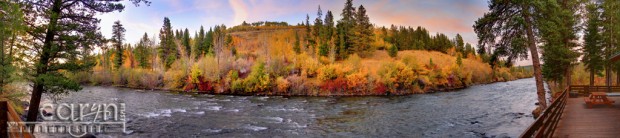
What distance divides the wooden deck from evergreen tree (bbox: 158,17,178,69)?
92.1 metres

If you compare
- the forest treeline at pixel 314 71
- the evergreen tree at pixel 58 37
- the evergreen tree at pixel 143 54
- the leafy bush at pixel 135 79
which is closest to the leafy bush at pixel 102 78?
the forest treeline at pixel 314 71

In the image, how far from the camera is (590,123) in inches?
492

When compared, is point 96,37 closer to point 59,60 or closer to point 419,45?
point 59,60

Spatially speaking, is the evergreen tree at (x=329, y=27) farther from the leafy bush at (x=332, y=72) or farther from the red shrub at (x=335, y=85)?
the red shrub at (x=335, y=85)

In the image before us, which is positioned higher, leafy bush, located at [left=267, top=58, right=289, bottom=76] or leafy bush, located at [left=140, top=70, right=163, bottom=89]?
leafy bush, located at [left=267, top=58, right=289, bottom=76]

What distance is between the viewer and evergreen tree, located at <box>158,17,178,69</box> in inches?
3675

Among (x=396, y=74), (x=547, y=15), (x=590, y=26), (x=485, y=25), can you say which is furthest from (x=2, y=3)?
(x=396, y=74)

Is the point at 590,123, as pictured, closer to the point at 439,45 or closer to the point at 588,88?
the point at 588,88

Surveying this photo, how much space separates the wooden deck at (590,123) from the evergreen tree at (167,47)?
92140 mm

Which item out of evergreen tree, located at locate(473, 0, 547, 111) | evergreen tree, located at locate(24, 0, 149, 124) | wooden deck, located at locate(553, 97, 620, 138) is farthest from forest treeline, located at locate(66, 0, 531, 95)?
evergreen tree, located at locate(24, 0, 149, 124)

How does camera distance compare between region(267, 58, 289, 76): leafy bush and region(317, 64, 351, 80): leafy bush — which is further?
region(267, 58, 289, 76): leafy bush

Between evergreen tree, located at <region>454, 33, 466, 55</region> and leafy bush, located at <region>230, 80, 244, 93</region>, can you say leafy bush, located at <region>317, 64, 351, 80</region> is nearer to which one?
leafy bush, located at <region>230, 80, 244, 93</region>

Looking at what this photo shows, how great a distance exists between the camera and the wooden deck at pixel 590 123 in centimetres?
1053

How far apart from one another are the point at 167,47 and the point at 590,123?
9857 centimetres
